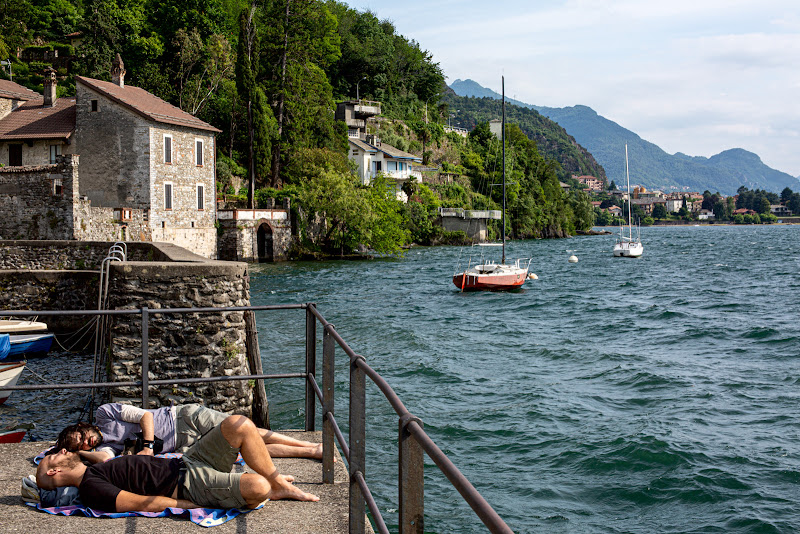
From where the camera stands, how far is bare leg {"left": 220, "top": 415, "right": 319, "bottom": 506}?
491 cm

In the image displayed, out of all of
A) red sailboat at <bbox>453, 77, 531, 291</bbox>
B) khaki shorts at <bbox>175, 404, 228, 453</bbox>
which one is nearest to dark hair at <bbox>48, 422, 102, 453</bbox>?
khaki shorts at <bbox>175, 404, 228, 453</bbox>

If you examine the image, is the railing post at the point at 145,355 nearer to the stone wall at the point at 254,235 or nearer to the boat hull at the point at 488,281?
the boat hull at the point at 488,281

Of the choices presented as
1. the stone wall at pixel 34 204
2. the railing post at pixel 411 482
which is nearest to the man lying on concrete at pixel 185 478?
the railing post at pixel 411 482

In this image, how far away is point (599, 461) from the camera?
11797 millimetres

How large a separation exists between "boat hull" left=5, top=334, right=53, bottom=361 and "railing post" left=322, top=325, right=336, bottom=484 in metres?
12.0

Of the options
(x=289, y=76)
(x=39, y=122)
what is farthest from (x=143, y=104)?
(x=289, y=76)

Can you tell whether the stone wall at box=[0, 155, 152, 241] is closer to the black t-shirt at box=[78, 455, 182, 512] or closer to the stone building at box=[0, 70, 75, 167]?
the stone building at box=[0, 70, 75, 167]

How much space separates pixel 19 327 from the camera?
15.7 metres

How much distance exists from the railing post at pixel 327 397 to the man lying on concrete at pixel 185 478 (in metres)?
0.32

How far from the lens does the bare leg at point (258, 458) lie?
4.91 m

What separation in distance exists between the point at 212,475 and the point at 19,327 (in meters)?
13.0

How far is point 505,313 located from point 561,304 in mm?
4302

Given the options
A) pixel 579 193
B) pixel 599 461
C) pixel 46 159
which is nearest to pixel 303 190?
pixel 46 159

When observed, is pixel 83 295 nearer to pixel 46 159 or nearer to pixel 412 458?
pixel 412 458
